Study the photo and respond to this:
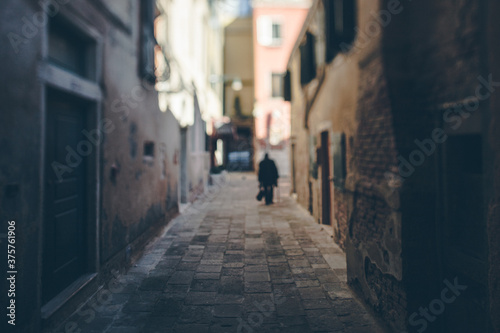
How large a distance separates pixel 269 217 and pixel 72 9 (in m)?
6.03

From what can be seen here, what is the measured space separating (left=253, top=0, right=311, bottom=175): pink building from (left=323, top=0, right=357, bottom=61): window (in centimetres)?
1589

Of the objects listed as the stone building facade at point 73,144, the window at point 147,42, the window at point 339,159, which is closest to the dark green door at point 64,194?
the stone building facade at point 73,144

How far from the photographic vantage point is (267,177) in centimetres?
1016

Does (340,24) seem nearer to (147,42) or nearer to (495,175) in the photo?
(495,175)

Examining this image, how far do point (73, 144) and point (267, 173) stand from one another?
23.1 feet

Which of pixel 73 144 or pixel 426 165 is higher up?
pixel 73 144

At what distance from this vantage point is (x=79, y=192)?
3.69m

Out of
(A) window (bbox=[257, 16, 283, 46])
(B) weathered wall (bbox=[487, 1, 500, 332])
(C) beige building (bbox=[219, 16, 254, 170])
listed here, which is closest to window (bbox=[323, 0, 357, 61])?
(B) weathered wall (bbox=[487, 1, 500, 332])

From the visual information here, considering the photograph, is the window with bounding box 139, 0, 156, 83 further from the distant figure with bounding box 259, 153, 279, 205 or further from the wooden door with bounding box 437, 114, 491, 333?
the distant figure with bounding box 259, 153, 279, 205

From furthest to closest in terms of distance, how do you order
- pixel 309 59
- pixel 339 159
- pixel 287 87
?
1. pixel 287 87
2. pixel 309 59
3. pixel 339 159

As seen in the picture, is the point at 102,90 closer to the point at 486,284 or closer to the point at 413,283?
the point at 413,283

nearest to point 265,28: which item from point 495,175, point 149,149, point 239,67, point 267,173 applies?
point 239,67

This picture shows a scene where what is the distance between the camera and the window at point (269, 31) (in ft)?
67.6

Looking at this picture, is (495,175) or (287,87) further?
(287,87)
